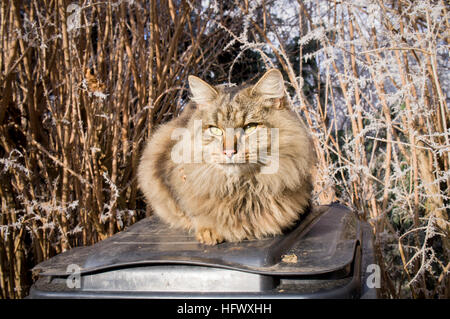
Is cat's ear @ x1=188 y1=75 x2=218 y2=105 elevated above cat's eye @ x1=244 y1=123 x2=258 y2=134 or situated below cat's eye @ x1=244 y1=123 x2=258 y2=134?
above

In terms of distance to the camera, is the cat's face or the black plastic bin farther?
the cat's face

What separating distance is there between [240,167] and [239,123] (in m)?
0.18

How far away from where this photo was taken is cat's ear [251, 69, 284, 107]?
5.13 ft

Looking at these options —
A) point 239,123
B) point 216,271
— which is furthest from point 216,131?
point 216,271

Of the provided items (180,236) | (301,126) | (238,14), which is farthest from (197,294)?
(238,14)

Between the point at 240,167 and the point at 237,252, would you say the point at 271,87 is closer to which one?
the point at 240,167

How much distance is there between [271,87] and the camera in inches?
62.7

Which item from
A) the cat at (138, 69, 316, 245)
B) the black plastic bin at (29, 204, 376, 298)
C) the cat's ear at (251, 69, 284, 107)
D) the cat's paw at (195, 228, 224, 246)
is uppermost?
the cat's ear at (251, 69, 284, 107)

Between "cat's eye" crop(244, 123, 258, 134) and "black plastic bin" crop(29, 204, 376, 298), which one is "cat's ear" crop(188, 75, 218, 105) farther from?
"black plastic bin" crop(29, 204, 376, 298)

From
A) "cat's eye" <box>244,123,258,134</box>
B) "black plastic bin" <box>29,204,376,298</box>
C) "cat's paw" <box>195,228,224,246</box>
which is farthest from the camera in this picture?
"cat's eye" <box>244,123,258,134</box>

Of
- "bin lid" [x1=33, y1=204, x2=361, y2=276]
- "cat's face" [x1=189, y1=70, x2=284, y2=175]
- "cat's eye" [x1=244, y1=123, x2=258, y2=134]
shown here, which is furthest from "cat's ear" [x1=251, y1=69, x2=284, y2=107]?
"bin lid" [x1=33, y1=204, x2=361, y2=276]

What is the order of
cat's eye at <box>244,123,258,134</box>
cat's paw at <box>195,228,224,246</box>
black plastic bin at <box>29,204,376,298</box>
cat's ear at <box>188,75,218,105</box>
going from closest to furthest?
black plastic bin at <box>29,204,376,298</box> → cat's paw at <box>195,228,224,246</box> → cat's eye at <box>244,123,258,134</box> → cat's ear at <box>188,75,218,105</box>

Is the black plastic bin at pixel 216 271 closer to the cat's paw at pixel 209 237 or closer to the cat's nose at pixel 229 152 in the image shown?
the cat's paw at pixel 209 237
